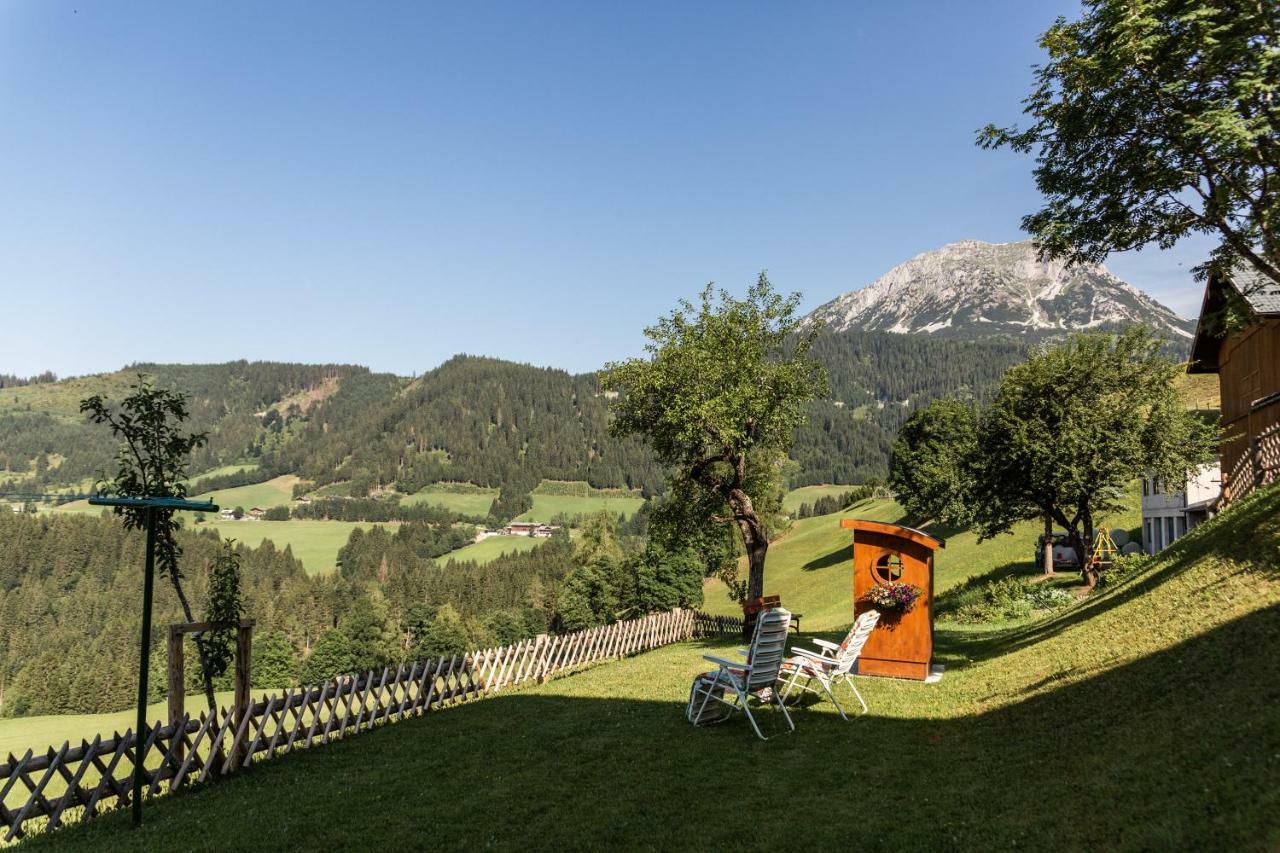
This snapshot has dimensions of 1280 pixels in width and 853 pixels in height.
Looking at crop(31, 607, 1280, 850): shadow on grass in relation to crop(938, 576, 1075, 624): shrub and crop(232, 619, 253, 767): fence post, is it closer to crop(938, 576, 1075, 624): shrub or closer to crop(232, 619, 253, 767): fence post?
crop(232, 619, 253, 767): fence post

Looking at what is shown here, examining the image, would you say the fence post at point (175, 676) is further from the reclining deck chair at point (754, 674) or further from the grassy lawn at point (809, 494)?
the grassy lawn at point (809, 494)

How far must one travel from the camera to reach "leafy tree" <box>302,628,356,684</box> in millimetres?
82125

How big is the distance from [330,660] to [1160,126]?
3444 inches

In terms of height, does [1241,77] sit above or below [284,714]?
above

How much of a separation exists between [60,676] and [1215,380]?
12916cm

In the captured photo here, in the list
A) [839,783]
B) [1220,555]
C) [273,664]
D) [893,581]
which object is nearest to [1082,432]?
[1220,555]

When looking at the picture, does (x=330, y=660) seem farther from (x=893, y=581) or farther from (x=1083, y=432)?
(x=893, y=581)

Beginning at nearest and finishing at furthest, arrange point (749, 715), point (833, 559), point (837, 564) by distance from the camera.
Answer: point (749, 715), point (837, 564), point (833, 559)

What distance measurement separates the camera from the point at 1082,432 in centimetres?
2503

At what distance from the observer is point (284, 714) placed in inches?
453

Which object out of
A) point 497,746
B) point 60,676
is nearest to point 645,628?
point 497,746

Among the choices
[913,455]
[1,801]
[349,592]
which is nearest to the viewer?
[1,801]

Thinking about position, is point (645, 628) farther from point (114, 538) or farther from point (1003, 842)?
point (114, 538)

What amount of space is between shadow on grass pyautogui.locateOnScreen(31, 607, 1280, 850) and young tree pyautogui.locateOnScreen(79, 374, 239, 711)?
503 cm
